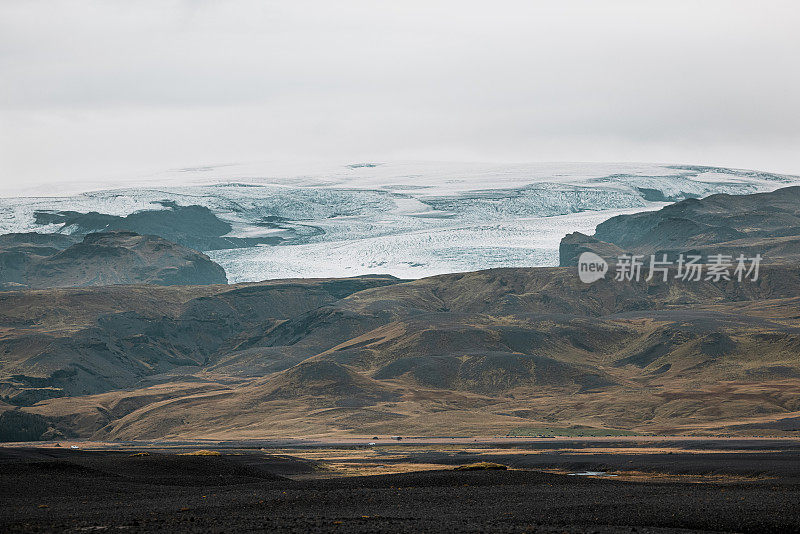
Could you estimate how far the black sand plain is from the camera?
41438 millimetres

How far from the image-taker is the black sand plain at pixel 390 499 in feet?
136

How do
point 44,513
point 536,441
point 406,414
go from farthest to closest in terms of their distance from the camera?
point 406,414
point 536,441
point 44,513

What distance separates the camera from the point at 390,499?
172 feet

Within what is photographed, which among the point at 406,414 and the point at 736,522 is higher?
the point at 736,522

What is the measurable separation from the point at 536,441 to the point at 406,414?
43.0m

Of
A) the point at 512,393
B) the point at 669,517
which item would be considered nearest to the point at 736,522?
the point at 669,517

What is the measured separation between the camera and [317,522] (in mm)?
42156

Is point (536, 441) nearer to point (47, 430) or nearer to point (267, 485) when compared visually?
point (267, 485)

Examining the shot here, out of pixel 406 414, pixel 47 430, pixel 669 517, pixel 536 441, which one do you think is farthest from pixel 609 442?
pixel 47 430

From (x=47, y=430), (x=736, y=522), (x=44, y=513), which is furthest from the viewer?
(x=47, y=430)

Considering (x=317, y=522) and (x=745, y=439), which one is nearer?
(x=317, y=522)

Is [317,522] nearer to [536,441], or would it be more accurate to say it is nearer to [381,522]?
[381,522]

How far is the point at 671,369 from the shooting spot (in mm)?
199875

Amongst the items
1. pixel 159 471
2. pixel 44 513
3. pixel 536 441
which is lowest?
pixel 536 441
